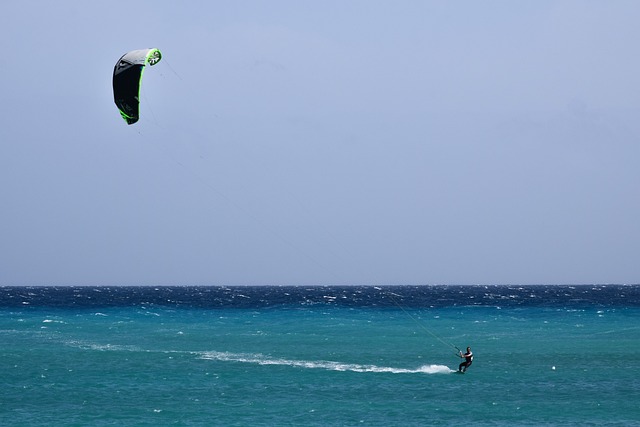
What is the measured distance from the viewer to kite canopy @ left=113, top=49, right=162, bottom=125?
32125mm

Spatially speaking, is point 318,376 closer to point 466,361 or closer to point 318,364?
point 318,364

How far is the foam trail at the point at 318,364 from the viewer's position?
42.2 meters

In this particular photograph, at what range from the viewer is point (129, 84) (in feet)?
106

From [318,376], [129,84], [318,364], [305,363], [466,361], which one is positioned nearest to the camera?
[129,84]

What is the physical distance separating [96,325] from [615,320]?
48.6m

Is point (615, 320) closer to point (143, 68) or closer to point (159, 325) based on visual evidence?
point (159, 325)

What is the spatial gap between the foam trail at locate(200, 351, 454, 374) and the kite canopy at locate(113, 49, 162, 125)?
57.0 feet

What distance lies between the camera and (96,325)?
7594 centimetres

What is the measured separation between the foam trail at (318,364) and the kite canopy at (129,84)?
684 inches

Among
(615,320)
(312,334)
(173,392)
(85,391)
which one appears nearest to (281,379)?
(173,392)

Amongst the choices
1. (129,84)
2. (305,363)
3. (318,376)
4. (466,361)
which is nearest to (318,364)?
(305,363)

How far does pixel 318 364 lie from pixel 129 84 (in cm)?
1925

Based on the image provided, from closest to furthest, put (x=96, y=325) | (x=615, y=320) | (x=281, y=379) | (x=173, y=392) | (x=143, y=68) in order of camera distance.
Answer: (x=143, y=68), (x=173, y=392), (x=281, y=379), (x=96, y=325), (x=615, y=320)

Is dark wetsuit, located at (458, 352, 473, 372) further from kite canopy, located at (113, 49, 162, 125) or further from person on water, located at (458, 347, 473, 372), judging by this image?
kite canopy, located at (113, 49, 162, 125)
